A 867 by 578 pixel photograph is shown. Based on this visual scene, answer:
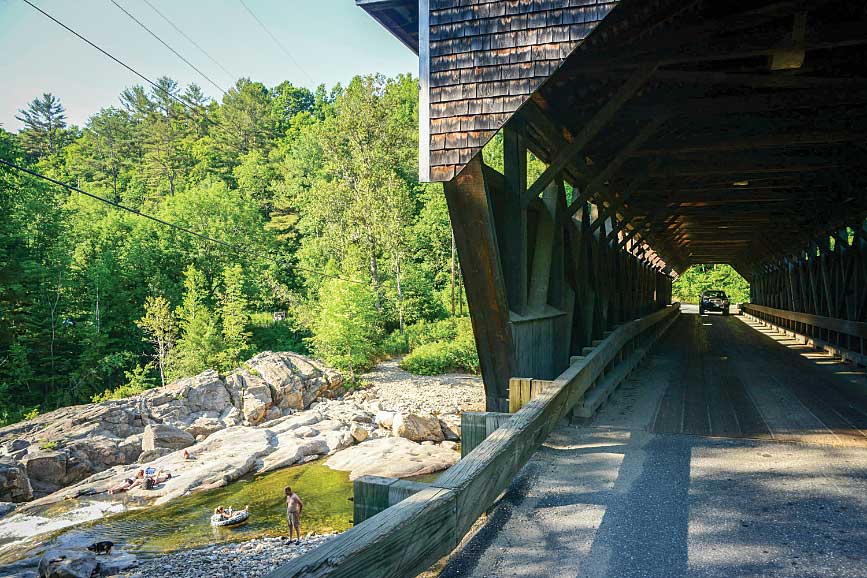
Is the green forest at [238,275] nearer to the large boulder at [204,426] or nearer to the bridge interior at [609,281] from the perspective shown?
the large boulder at [204,426]

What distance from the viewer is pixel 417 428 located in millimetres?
20250

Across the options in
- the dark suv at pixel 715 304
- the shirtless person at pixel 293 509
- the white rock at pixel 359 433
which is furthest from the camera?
the dark suv at pixel 715 304

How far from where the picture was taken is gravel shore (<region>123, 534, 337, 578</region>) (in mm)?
10344

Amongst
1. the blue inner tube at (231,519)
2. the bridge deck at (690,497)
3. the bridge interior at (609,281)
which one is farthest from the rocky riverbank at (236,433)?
the bridge deck at (690,497)

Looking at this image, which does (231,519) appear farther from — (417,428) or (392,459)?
(417,428)

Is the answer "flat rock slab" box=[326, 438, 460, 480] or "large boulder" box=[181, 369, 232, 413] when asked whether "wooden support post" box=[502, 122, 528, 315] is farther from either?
"large boulder" box=[181, 369, 232, 413]

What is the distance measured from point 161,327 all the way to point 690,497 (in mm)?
35687

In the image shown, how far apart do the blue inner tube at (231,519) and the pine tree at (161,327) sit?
72.2 feet

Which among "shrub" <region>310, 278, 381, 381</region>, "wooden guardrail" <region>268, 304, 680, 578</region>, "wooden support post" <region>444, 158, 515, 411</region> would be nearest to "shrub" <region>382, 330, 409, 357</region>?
"shrub" <region>310, 278, 381, 381</region>

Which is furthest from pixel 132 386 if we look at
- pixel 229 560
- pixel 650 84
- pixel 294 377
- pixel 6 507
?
pixel 650 84

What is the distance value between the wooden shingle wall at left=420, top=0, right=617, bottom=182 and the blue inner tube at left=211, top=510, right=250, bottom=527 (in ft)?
37.8

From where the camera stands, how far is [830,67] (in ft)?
21.4

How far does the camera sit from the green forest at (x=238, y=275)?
101ft

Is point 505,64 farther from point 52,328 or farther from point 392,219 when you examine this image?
point 52,328
